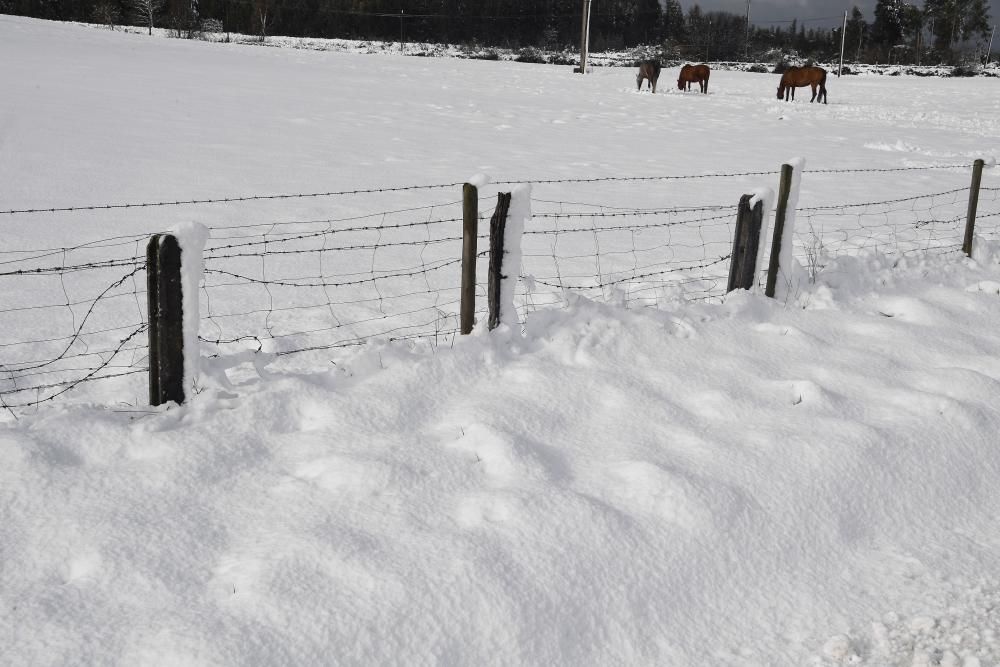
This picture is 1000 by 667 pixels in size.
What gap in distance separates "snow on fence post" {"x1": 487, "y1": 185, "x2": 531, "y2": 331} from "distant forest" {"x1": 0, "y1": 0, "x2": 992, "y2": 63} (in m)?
53.0

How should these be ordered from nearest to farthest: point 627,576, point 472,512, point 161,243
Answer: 1. point 627,576
2. point 472,512
3. point 161,243

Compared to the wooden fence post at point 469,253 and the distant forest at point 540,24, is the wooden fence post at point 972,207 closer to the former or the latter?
the wooden fence post at point 469,253

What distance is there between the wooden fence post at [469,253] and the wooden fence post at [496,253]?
0.36 feet

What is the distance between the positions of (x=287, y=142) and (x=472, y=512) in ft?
37.6

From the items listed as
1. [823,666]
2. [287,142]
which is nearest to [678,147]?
[287,142]

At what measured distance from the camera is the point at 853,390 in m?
4.75

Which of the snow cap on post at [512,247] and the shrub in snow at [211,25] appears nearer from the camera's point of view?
the snow cap on post at [512,247]

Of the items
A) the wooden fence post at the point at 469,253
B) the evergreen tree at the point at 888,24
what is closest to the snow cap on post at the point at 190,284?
the wooden fence post at the point at 469,253

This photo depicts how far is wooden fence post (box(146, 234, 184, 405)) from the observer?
376 cm

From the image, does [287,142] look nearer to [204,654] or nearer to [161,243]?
[161,243]

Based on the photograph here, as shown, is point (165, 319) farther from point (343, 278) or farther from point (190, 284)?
point (343, 278)

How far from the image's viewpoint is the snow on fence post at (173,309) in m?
3.77

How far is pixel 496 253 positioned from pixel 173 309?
73.3 inches

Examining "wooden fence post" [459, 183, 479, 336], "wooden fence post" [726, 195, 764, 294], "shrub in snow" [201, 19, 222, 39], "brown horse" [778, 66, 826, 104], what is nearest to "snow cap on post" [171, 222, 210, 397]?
"wooden fence post" [459, 183, 479, 336]
